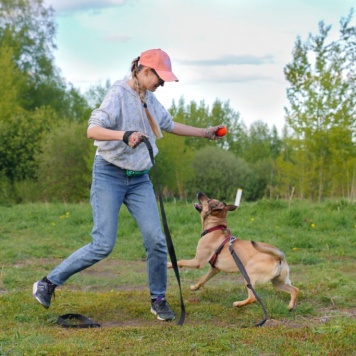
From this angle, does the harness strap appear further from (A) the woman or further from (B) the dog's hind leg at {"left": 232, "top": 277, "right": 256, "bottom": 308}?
(A) the woman

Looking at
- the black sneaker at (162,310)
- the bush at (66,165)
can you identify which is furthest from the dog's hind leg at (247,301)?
the bush at (66,165)

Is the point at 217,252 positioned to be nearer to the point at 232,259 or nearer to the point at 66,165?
the point at 232,259

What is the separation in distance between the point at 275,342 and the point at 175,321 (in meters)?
1.32

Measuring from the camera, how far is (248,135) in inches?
2245

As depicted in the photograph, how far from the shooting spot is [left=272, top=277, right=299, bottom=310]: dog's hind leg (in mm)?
6324

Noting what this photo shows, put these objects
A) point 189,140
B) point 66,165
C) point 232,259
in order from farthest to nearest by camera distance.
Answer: point 189,140, point 66,165, point 232,259

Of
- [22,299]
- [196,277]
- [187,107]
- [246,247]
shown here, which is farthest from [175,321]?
[187,107]

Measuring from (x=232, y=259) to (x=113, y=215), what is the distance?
1.61 m

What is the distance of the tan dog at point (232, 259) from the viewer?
6414 mm

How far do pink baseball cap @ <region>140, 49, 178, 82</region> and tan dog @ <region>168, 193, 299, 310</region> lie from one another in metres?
1.83

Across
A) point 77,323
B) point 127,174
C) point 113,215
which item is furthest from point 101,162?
point 77,323

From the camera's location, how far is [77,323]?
5848mm

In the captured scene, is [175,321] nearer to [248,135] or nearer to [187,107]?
[187,107]

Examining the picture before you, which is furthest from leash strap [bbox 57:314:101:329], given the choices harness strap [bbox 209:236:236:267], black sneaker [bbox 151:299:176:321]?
harness strap [bbox 209:236:236:267]
